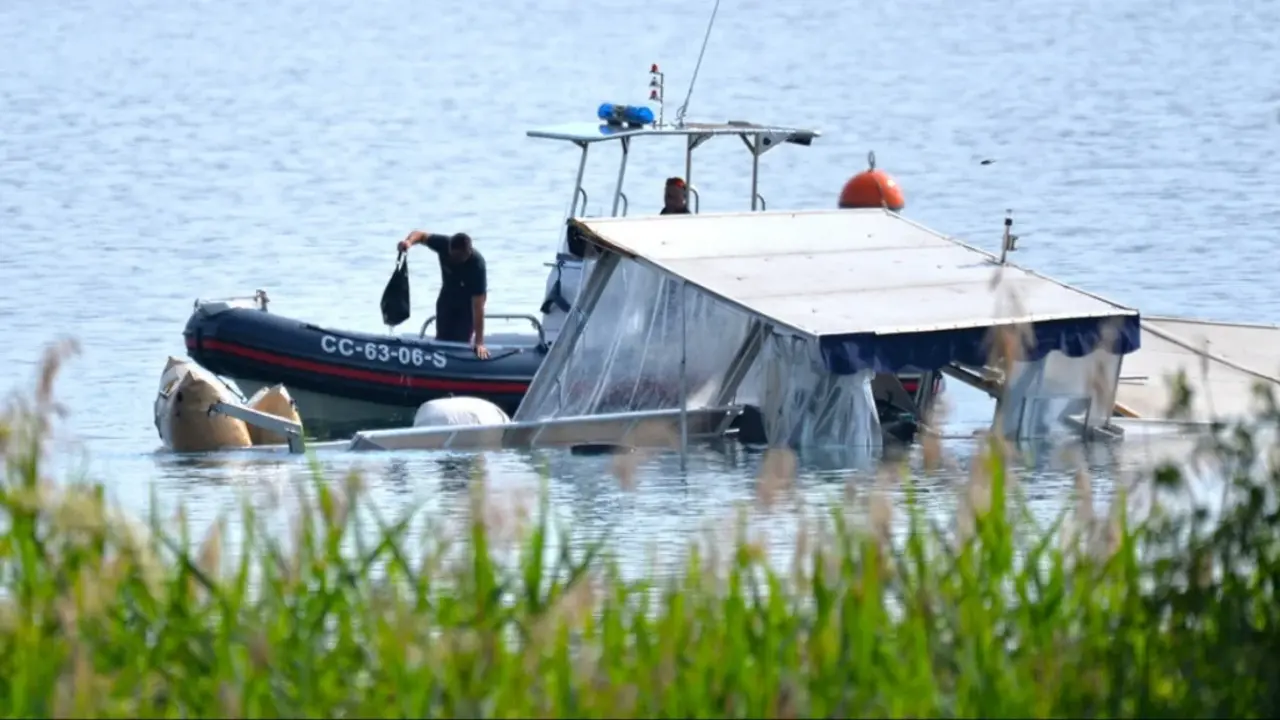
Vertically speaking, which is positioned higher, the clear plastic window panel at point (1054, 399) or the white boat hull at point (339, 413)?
the clear plastic window panel at point (1054, 399)

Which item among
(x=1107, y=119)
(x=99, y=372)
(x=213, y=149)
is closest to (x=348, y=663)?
(x=99, y=372)

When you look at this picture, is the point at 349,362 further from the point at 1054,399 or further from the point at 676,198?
the point at 1054,399

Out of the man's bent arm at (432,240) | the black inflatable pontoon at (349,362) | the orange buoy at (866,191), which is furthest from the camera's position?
the orange buoy at (866,191)

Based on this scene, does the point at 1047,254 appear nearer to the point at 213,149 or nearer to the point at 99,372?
the point at 99,372

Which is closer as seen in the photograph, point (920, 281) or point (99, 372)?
point (920, 281)

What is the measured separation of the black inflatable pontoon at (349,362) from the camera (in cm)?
2050

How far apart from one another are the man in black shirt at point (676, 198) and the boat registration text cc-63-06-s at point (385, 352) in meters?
2.08

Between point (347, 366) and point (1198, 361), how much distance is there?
6515 mm

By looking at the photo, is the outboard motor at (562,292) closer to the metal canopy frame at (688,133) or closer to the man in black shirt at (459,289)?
the metal canopy frame at (688,133)

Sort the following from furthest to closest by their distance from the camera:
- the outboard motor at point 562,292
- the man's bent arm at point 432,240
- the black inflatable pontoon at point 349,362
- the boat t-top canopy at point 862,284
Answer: the outboard motor at point 562,292
the man's bent arm at point 432,240
the black inflatable pontoon at point 349,362
the boat t-top canopy at point 862,284

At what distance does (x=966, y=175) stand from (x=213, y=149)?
15.4 meters

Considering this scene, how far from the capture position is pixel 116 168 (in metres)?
48.2

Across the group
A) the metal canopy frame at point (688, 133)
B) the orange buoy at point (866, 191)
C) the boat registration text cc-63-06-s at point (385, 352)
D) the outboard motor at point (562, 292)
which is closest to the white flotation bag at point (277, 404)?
the boat registration text cc-63-06-s at point (385, 352)

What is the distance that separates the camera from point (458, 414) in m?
18.9
